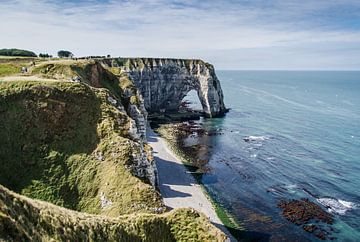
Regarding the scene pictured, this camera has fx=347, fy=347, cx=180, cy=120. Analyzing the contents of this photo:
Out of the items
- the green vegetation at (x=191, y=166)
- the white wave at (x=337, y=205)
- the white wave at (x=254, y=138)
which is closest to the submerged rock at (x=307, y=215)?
the white wave at (x=337, y=205)

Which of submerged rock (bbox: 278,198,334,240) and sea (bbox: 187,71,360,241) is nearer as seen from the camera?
submerged rock (bbox: 278,198,334,240)

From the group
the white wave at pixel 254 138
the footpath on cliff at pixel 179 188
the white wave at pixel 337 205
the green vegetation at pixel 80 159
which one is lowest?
the white wave at pixel 337 205

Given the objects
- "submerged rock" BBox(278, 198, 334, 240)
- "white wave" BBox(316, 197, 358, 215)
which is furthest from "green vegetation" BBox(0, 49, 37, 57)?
"white wave" BBox(316, 197, 358, 215)

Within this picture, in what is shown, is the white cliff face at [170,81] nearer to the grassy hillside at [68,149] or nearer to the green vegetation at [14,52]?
the green vegetation at [14,52]

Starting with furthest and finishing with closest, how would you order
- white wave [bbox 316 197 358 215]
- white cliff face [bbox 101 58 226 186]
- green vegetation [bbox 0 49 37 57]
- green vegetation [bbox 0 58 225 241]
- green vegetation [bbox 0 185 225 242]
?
white cliff face [bbox 101 58 226 186] → green vegetation [bbox 0 49 37 57] → white wave [bbox 316 197 358 215] → green vegetation [bbox 0 58 225 241] → green vegetation [bbox 0 185 225 242]

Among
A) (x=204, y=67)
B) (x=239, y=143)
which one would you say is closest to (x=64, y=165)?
(x=239, y=143)

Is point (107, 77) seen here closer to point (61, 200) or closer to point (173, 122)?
point (173, 122)

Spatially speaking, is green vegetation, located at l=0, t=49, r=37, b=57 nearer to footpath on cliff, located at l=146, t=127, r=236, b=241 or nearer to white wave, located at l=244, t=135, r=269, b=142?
footpath on cliff, located at l=146, t=127, r=236, b=241

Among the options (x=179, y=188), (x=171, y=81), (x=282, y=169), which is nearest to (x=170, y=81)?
(x=171, y=81)
